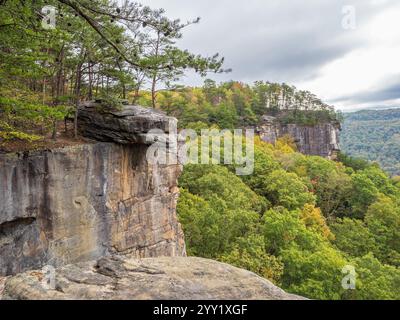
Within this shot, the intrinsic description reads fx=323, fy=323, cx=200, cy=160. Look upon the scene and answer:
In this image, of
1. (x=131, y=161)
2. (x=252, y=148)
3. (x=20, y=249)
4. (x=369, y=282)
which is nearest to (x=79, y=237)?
(x=20, y=249)

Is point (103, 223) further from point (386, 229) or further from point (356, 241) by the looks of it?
point (386, 229)

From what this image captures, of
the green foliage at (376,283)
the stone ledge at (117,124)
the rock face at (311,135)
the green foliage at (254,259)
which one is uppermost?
the rock face at (311,135)

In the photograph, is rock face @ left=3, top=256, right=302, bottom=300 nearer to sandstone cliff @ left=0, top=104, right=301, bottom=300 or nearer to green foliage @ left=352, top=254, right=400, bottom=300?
sandstone cliff @ left=0, top=104, right=301, bottom=300

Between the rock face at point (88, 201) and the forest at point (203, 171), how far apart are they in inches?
33.2

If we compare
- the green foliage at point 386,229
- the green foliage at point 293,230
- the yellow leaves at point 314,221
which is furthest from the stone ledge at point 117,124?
the green foliage at point 386,229

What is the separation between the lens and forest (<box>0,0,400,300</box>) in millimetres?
7000

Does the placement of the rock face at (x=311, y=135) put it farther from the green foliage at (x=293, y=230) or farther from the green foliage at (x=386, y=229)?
the green foliage at (x=386, y=229)

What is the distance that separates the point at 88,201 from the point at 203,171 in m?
14.9

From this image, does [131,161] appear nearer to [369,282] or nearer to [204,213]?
[204,213]

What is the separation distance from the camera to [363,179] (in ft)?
114

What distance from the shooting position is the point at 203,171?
2542 centimetres

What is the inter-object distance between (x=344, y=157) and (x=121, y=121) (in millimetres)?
53888

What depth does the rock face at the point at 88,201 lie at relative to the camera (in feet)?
31.2

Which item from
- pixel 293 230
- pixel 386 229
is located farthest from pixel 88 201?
pixel 386 229
